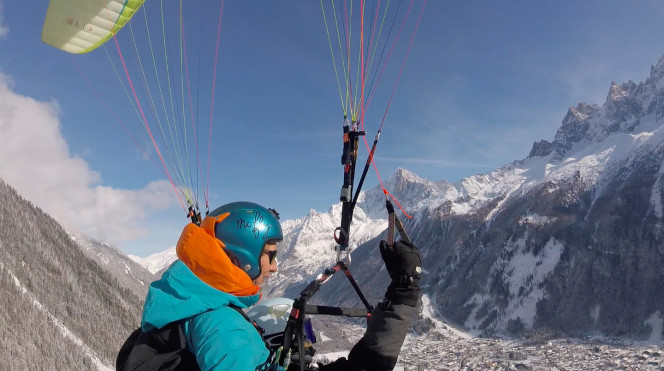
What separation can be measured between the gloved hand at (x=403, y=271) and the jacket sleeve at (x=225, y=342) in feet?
4.62

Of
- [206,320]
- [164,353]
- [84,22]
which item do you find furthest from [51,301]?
[206,320]

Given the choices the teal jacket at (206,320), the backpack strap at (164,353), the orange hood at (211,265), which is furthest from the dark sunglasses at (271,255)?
the backpack strap at (164,353)

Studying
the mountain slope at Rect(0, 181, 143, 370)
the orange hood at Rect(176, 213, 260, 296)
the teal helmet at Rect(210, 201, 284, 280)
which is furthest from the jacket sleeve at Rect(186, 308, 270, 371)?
the mountain slope at Rect(0, 181, 143, 370)

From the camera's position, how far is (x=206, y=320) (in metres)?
3.11

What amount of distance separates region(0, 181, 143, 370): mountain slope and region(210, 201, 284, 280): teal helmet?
62225mm

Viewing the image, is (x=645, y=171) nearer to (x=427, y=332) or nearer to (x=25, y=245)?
(x=427, y=332)

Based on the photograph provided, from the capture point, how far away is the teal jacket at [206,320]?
2.84 m

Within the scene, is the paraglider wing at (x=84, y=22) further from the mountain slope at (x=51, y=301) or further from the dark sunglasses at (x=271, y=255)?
the mountain slope at (x=51, y=301)

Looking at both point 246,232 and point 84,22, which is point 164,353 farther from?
point 84,22

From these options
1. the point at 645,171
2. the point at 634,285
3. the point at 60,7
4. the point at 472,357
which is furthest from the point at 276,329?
the point at 645,171

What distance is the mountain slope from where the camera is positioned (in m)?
56.1

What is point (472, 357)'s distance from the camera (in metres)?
140

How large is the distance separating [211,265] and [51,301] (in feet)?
281

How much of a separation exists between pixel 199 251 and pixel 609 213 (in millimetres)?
215950
